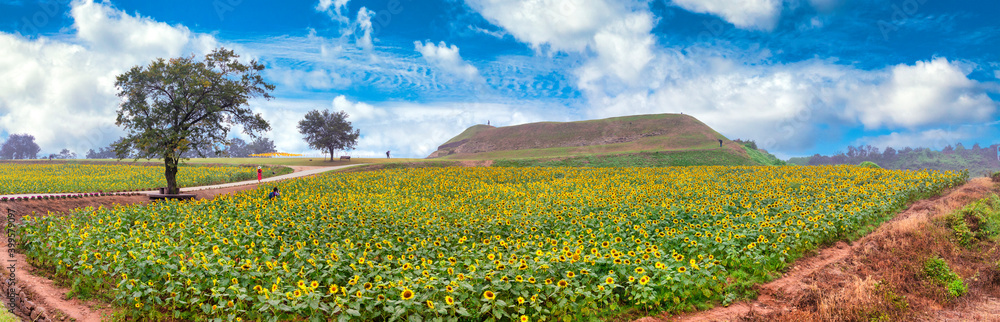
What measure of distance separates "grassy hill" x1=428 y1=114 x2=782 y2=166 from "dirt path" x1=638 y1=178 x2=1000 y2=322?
119 feet

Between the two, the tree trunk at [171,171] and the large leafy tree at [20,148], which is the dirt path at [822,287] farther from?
the large leafy tree at [20,148]

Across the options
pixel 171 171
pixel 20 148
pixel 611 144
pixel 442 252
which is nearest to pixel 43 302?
pixel 442 252

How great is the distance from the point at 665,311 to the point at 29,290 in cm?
1164

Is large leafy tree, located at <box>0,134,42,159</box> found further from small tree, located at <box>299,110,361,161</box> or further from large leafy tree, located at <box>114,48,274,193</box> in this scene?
large leafy tree, located at <box>114,48,274,193</box>

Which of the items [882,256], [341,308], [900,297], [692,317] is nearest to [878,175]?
[882,256]

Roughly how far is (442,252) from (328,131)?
188ft

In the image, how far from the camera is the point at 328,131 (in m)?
61.5

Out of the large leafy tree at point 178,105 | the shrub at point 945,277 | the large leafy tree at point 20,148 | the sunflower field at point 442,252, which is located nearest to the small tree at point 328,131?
the large leafy tree at point 178,105

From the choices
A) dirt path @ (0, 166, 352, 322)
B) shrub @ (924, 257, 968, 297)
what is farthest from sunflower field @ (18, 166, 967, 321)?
shrub @ (924, 257, 968, 297)

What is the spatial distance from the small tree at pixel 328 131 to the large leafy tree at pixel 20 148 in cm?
11010

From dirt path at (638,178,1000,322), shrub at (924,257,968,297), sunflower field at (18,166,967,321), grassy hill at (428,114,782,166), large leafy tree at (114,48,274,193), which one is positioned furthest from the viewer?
grassy hill at (428,114,782,166)

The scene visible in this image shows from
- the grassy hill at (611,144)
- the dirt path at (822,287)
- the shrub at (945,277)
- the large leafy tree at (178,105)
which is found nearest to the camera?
the dirt path at (822,287)

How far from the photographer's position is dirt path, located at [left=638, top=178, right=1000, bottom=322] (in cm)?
725

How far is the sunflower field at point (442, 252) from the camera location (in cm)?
638
